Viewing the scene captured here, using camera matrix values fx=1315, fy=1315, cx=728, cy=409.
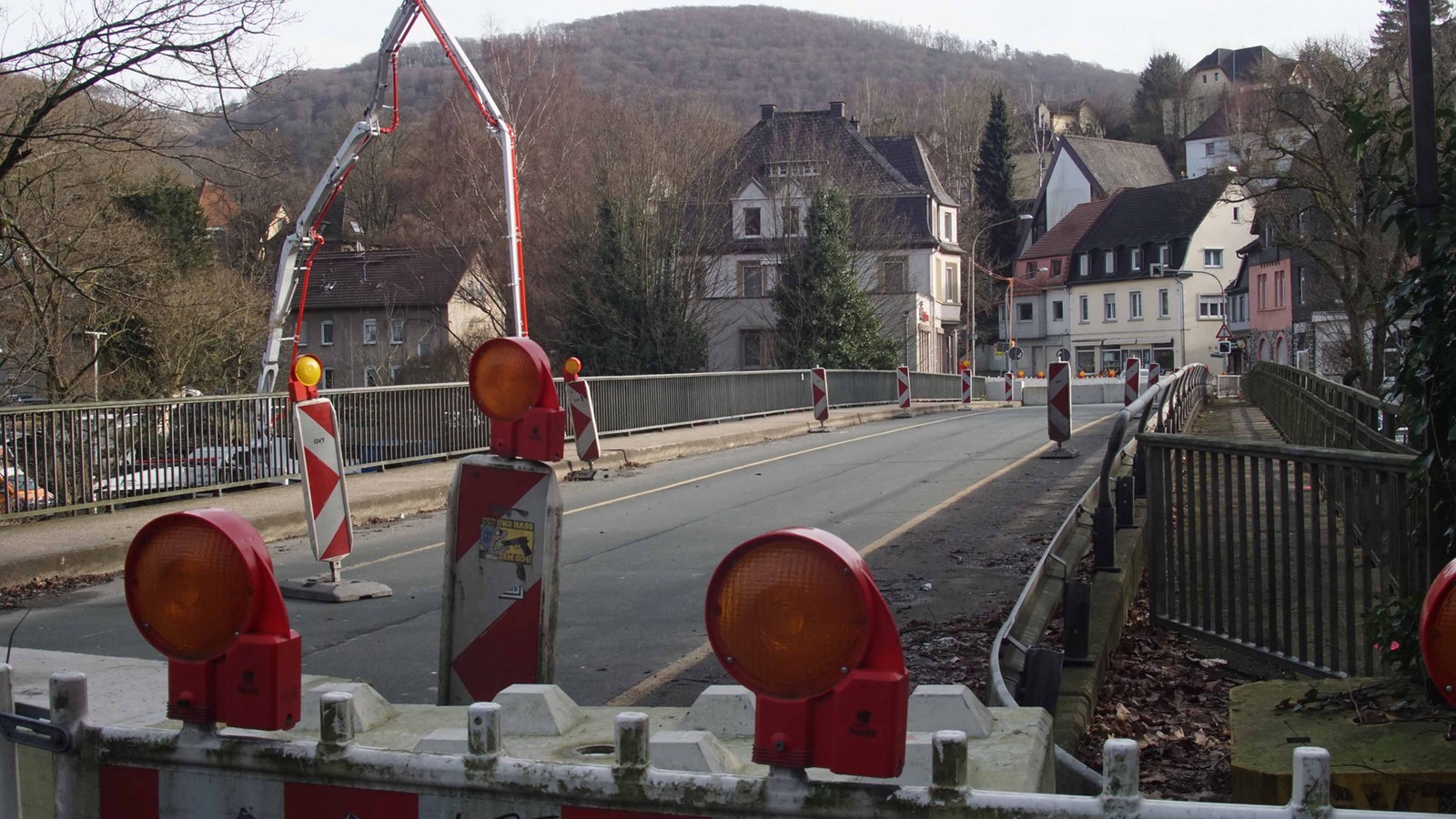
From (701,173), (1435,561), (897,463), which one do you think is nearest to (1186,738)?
(1435,561)

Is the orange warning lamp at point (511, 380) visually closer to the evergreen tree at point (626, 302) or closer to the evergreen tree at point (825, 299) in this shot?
the evergreen tree at point (626, 302)

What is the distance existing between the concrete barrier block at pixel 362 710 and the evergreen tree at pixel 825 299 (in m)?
46.2

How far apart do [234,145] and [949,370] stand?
57.7m

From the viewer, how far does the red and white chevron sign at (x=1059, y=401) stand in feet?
65.1

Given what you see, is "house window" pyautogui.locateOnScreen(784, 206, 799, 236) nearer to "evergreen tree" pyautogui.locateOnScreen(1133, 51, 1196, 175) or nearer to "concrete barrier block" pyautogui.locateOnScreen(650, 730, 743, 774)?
"concrete barrier block" pyautogui.locateOnScreen(650, 730, 743, 774)

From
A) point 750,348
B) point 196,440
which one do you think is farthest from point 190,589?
point 750,348

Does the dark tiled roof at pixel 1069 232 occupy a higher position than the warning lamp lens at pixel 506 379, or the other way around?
the dark tiled roof at pixel 1069 232

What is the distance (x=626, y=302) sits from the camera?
44.0 meters

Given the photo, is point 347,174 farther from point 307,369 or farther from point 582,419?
point 307,369

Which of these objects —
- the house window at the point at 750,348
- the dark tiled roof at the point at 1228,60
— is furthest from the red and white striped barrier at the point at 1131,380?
the dark tiled roof at the point at 1228,60

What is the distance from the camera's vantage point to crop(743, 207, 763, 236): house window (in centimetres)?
5666

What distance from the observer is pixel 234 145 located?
17.0 meters

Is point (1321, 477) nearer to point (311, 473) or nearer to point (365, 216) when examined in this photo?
point (311, 473)

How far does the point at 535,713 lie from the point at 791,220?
49.9 meters
